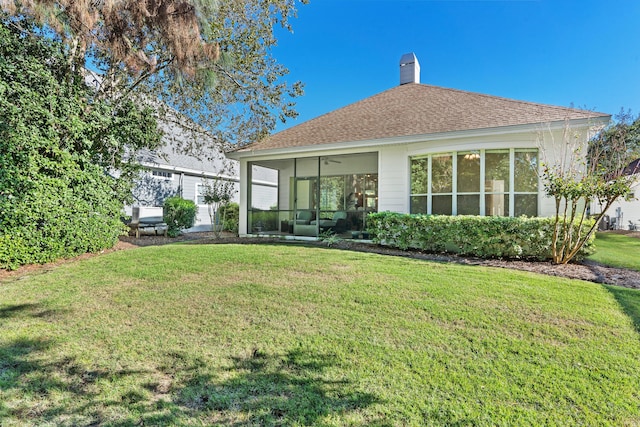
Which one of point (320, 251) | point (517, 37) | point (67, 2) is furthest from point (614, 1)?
point (67, 2)

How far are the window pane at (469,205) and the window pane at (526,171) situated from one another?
0.99 metres

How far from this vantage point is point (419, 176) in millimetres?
9594

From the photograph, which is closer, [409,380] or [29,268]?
[409,380]

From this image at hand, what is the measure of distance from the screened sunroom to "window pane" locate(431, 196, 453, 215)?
2623mm

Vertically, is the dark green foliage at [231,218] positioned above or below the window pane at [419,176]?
below

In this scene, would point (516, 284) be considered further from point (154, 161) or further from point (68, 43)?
point (154, 161)

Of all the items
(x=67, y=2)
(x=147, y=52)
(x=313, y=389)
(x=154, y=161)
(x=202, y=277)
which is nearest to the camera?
(x=313, y=389)

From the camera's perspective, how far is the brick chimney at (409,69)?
47.1 ft

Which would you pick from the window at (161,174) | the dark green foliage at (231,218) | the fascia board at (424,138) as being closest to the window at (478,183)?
the fascia board at (424,138)

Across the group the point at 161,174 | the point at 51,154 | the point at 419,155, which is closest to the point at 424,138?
the point at 419,155

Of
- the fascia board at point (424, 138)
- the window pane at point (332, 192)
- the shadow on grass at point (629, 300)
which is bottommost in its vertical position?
the shadow on grass at point (629, 300)

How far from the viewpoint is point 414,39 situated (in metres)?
15.3

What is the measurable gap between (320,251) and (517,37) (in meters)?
12.8

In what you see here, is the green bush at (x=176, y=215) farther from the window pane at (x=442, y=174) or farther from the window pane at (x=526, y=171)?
the window pane at (x=526, y=171)
